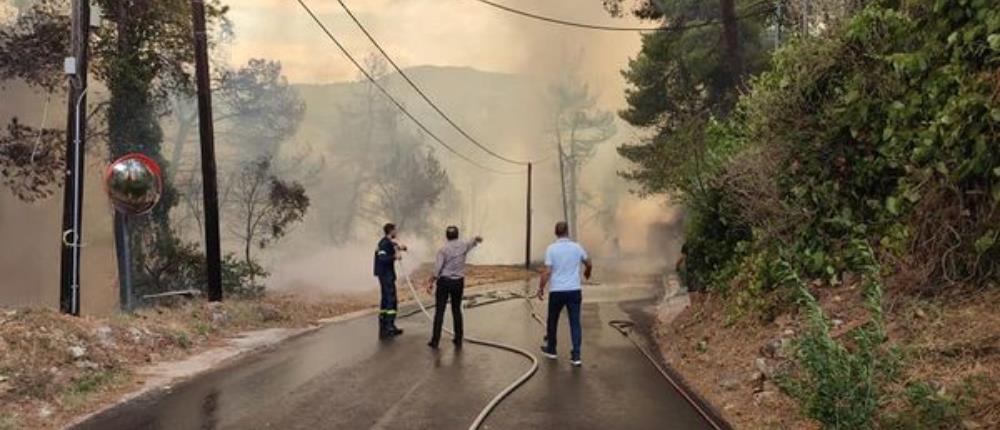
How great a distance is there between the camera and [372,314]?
15234 millimetres

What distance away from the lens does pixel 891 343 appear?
602 cm

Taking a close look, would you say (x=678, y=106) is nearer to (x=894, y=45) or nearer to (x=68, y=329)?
(x=894, y=45)

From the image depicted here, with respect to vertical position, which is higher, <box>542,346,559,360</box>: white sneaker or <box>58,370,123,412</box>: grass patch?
<box>58,370,123,412</box>: grass patch

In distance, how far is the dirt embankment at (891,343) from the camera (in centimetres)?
499

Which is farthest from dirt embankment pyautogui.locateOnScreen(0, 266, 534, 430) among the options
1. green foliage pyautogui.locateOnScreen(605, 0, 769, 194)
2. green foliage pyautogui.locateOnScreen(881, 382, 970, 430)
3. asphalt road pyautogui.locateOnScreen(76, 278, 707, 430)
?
green foliage pyautogui.locateOnScreen(605, 0, 769, 194)

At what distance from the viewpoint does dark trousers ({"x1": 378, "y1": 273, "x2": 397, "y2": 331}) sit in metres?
11.3

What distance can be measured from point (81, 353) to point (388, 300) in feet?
13.8

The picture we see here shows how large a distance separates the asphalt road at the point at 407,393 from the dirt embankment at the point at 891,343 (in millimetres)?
514

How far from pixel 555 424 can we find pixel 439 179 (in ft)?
188

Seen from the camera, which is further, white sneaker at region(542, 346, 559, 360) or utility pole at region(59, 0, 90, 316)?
utility pole at region(59, 0, 90, 316)


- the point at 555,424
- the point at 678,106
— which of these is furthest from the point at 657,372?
the point at 678,106

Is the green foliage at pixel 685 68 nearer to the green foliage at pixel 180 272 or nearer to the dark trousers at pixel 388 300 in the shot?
the green foliage at pixel 180 272

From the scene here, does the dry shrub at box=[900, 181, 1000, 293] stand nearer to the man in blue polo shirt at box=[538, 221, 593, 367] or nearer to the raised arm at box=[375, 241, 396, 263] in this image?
the man in blue polo shirt at box=[538, 221, 593, 367]

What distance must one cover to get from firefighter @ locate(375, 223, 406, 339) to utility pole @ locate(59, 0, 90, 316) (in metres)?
4.94
